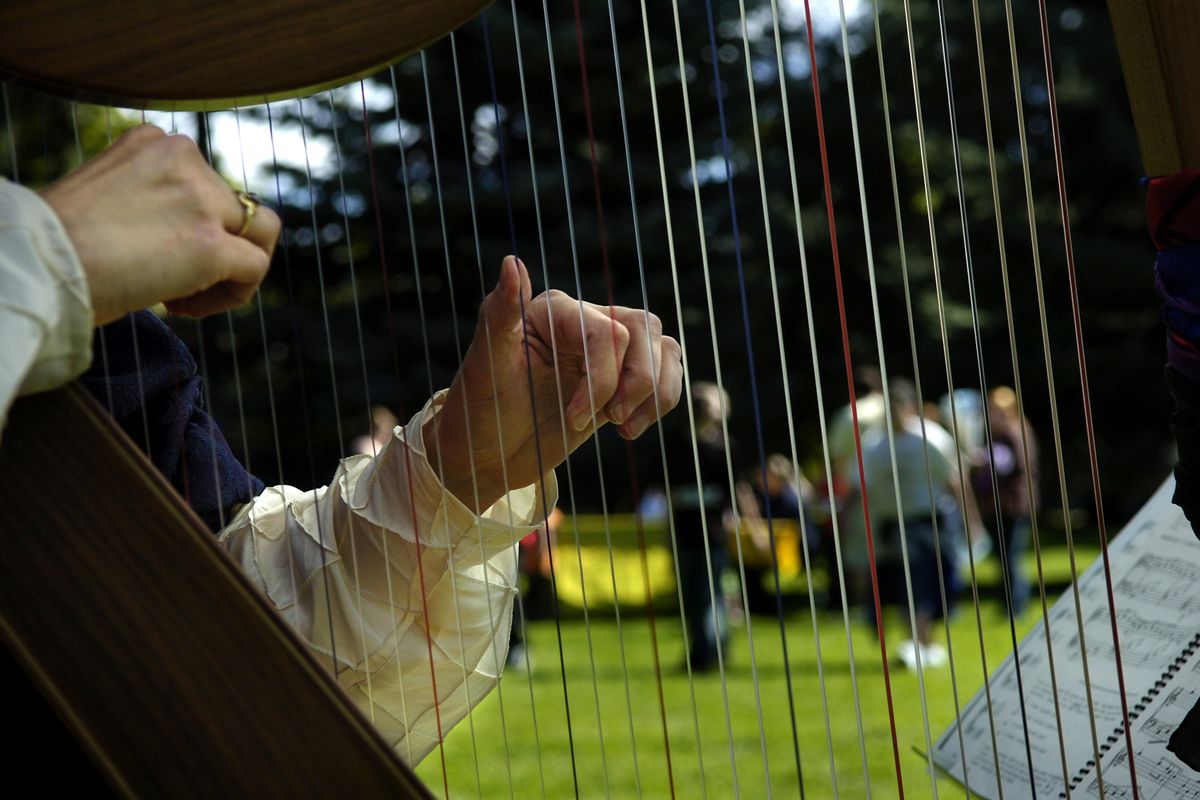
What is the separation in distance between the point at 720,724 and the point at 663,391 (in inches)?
155

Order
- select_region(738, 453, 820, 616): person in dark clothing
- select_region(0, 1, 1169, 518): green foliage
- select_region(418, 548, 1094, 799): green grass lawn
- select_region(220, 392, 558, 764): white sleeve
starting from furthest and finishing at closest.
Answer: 1. select_region(0, 1, 1169, 518): green foliage
2. select_region(738, 453, 820, 616): person in dark clothing
3. select_region(418, 548, 1094, 799): green grass lawn
4. select_region(220, 392, 558, 764): white sleeve

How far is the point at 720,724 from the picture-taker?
16.7 ft

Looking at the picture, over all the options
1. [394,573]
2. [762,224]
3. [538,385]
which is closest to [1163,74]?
[538,385]

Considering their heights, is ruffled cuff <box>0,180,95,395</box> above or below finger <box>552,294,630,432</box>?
above

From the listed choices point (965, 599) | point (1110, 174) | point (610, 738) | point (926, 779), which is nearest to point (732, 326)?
point (965, 599)

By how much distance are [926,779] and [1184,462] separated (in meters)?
3.01

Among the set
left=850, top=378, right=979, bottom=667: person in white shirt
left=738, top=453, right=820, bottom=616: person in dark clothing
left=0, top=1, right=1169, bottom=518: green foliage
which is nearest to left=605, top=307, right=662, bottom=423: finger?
left=850, top=378, right=979, bottom=667: person in white shirt

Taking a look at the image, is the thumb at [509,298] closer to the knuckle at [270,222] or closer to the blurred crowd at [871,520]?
the knuckle at [270,222]

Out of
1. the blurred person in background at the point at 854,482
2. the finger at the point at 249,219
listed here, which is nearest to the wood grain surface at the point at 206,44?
the finger at the point at 249,219

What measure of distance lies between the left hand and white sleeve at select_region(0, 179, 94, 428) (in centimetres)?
54

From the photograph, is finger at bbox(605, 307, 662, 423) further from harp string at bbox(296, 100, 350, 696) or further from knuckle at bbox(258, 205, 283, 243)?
knuckle at bbox(258, 205, 283, 243)

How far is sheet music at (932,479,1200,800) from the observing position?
1.74 meters

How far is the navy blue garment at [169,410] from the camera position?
123cm

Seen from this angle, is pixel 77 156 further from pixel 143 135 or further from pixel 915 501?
pixel 915 501
